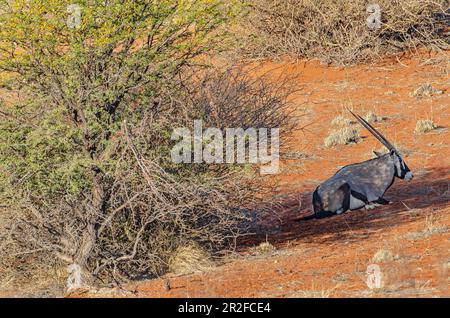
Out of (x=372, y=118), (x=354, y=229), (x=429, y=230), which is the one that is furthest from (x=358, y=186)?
(x=372, y=118)

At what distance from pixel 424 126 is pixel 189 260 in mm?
9226

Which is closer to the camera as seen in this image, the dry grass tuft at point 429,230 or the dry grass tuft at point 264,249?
the dry grass tuft at point 429,230

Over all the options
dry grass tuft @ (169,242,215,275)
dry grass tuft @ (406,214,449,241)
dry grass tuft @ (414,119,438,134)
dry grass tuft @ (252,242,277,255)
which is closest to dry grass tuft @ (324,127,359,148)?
dry grass tuft @ (414,119,438,134)

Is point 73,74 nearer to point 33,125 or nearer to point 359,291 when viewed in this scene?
point 33,125

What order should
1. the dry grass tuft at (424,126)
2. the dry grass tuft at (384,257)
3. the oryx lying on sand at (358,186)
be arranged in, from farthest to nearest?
the dry grass tuft at (424,126)
the oryx lying on sand at (358,186)
the dry grass tuft at (384,257)

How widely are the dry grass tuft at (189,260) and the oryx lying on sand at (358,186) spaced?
2663 mm

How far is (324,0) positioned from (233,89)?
1190 centimetres

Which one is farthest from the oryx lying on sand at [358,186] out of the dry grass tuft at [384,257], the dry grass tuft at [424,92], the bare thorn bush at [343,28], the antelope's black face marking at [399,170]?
the bare thorn bush at [343,28]

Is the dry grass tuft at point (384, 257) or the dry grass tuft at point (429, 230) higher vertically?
the dry grass tuft at point (429, 230)

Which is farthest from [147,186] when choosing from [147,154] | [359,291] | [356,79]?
[356,79]

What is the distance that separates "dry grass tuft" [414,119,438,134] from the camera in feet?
60.9

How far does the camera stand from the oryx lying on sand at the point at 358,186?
1312 cm

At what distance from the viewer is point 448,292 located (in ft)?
A: 27.2

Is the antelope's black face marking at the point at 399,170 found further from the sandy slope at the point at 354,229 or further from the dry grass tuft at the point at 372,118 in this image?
the dry grass tuft at the point at 372,118
